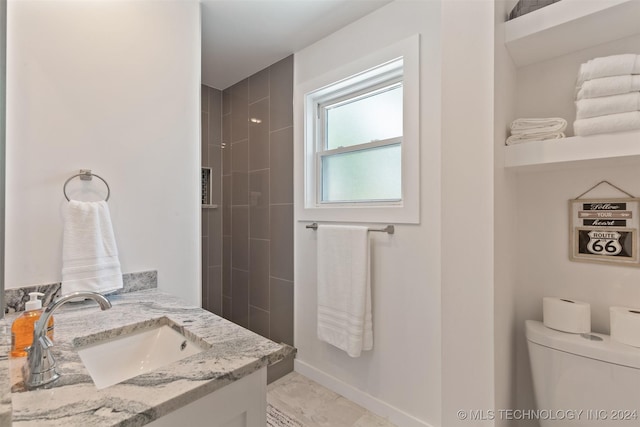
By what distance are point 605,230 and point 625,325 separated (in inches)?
13.1

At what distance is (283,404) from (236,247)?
48.7 inches

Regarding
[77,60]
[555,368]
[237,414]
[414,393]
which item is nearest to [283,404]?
[414,393]

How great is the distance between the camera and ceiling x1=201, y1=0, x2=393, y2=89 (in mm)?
1604

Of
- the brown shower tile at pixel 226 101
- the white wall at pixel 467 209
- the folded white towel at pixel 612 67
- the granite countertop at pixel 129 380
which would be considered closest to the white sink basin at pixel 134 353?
the granite countertop at pixel 129 380

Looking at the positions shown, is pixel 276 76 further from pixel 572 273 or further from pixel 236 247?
pixel 572 273

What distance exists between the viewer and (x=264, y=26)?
1.78 metres

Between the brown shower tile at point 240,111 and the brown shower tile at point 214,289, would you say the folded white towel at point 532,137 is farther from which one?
the brown shower tile at point 214,289

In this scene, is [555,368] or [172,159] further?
[172,159]

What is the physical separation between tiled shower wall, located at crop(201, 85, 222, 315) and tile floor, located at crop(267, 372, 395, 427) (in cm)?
100

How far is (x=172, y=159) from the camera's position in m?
1.44

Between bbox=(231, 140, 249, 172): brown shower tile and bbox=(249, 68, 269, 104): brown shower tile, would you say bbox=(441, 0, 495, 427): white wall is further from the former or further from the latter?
bbox=(231, 140, 249, 172): brown shower tile

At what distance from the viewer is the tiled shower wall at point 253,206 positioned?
84.7 inches

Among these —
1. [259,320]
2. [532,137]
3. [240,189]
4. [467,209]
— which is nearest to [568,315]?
[467,209]

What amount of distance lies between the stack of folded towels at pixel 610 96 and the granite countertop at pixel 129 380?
1192mm
